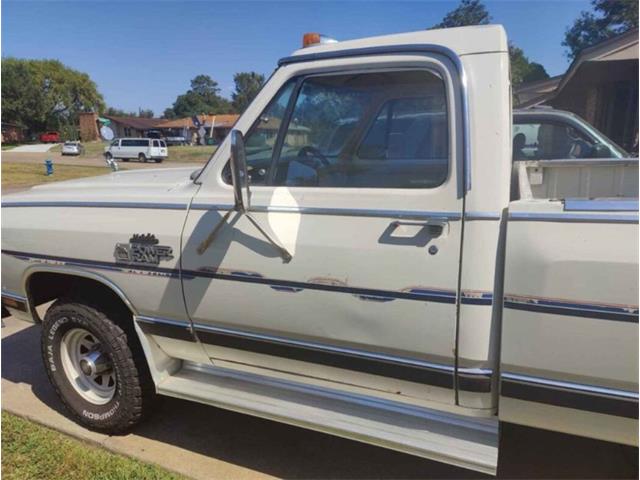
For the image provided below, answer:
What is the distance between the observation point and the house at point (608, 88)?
10.7m

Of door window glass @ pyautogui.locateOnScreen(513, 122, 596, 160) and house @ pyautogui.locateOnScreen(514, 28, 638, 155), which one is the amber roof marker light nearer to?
door window glass @ pyautogui.locateOnScreen(513, 122, 596, 160)

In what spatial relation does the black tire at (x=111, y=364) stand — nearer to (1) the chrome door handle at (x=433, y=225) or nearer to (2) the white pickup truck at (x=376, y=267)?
(2) the white pickup truck at (x=376, y=267)

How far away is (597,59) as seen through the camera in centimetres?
1066

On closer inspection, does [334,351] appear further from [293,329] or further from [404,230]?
[404,230]

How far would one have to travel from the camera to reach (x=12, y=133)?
66.4 metres

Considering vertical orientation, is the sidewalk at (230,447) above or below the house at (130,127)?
below

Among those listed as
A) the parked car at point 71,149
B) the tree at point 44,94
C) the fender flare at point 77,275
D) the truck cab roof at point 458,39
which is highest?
the tree at point 44,94

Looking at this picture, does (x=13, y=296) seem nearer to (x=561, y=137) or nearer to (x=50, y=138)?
(x=561, y=137)

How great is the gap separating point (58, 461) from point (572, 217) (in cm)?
281

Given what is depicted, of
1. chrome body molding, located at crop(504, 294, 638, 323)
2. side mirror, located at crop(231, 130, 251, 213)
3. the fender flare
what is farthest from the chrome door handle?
the fender flare

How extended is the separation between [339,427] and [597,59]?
11.2m

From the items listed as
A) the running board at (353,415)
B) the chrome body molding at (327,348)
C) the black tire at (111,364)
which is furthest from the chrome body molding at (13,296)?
the chrome body molding at (327,348)

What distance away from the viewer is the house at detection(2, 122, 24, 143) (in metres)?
64.0

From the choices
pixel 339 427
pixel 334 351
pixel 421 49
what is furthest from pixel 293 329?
pixel 421 49
